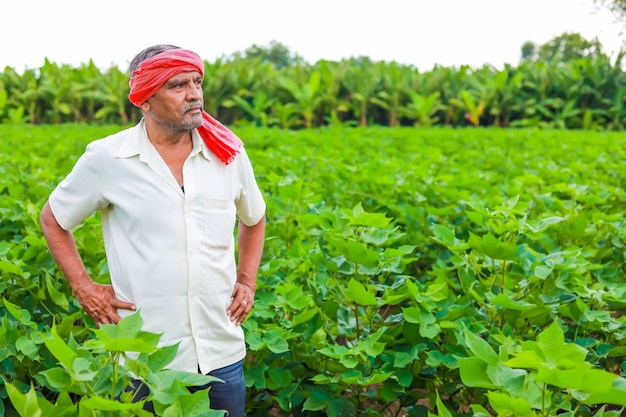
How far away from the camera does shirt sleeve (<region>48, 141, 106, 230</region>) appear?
2117mm

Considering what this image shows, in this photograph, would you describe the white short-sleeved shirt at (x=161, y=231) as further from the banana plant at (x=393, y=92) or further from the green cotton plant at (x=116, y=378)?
the banana plant at (x=393, y=92)

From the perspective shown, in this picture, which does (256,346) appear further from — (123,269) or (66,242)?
(66,242)

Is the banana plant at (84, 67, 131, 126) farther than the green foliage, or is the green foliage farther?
the banana plant at (84, 67, 131, 126)

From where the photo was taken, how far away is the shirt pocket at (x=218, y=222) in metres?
2.14

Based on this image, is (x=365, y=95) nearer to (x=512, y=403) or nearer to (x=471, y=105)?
(x=471, y=105)

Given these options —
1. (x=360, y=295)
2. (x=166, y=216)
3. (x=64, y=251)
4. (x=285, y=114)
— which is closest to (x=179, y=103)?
(x=166, y=216)

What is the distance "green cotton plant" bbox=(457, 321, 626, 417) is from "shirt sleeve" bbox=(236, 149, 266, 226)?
906 mm

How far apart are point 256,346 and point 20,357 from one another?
722 mm

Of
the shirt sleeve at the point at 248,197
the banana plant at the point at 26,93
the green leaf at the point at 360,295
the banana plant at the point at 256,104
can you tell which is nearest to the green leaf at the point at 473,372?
the green leaf at the point at 360,295

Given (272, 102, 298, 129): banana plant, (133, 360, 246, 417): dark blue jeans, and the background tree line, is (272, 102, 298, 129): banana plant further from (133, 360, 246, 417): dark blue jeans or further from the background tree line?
(133, 360, 246, 417): dark blue jeans

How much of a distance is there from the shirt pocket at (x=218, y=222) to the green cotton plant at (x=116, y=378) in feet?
2.01

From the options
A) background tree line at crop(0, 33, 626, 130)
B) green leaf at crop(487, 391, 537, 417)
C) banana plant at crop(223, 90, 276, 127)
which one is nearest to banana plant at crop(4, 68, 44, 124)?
background tree line at crop(0, 33, 626, 130)

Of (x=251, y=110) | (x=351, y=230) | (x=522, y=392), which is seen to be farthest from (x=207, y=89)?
(x=522, y=392)

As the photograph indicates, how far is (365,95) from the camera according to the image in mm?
18328
